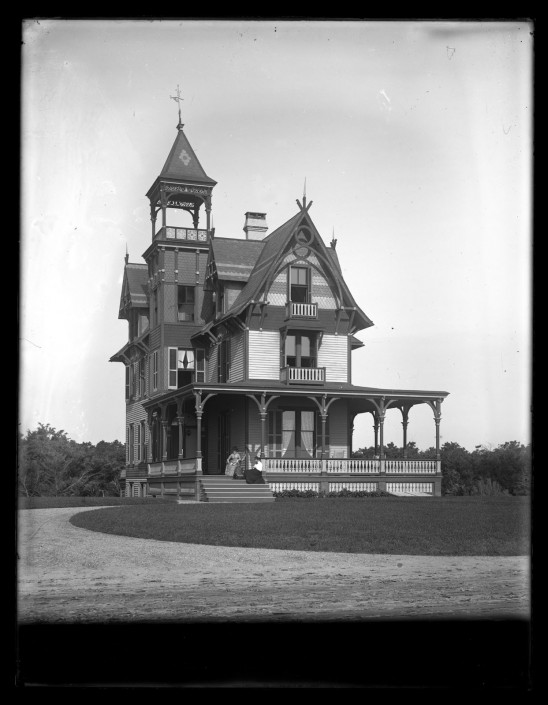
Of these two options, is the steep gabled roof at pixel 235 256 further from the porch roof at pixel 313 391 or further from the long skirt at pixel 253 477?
the long skirt at pixel 253 477

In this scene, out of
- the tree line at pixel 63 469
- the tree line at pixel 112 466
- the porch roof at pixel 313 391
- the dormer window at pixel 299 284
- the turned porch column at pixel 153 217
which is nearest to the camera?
the porch roof at pixel 313 391

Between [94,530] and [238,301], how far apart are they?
19311 millimetres

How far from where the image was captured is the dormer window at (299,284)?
108ft

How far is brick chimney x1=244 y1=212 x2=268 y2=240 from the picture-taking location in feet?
122

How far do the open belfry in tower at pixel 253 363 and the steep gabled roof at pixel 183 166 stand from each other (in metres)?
0.06

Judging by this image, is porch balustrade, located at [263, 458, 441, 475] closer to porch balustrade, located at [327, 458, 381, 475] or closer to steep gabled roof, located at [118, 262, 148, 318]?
porch balustrade, located at [327, 458, 381, 475]

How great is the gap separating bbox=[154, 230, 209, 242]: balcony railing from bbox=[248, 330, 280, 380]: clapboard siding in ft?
19.7

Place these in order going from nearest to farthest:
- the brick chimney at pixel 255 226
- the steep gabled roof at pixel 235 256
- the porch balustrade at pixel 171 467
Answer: the porch balustrade at pixel 171 467
the steep gabled roof at pixel 235 256
the brick chimney at pixel 255 226

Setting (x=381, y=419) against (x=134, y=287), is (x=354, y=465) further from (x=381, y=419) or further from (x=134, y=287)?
(x=134, y=287)

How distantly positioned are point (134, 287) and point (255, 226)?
24.1 feet

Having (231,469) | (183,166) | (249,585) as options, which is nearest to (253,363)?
(231,469)

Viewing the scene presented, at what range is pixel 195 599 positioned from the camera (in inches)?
343

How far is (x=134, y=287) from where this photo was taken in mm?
41281

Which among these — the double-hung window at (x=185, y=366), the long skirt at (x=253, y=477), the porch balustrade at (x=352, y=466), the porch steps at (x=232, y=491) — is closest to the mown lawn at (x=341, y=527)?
the porch steps at (x=232, y=491)
